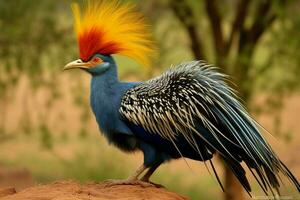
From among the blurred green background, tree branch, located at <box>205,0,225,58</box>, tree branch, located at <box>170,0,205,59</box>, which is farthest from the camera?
tree branch, located at <box>205,0,225,58</box>

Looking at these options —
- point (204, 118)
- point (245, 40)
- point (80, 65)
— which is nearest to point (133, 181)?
point (204, 118)

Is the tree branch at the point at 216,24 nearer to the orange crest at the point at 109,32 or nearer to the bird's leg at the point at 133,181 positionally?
the orange crest at the point at 109,32

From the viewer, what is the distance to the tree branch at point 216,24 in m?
11.6

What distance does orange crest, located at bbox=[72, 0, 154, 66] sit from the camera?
19.8 ft

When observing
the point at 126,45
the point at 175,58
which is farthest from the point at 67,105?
the point at 126,45

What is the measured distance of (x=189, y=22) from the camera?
1117cm

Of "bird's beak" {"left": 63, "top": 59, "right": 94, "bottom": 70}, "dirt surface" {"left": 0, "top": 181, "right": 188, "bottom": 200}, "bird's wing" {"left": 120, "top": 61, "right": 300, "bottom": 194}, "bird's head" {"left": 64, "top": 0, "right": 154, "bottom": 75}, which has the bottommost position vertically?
"dirt surface" {"left": 0, "top": 181, "right": 188, "bottom": 200}

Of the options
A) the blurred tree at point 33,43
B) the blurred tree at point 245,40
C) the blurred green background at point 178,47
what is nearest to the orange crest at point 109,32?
the blurred tree at point 245,40

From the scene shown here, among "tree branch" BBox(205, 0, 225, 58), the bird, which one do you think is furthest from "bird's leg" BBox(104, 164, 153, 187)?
"tree branch" BBox(205, 0, 225, 58)

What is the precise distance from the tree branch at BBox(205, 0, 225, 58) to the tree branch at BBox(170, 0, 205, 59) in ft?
0.71

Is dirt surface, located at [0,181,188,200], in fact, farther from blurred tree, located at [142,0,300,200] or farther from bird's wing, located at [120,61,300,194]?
blurred tree, located at [142,0,300,200]

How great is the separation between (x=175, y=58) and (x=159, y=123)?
624 centimetres

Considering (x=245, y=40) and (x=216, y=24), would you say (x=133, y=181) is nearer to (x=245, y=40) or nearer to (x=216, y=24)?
(x=245, y=40)

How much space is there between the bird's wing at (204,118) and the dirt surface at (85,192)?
0.36 m
